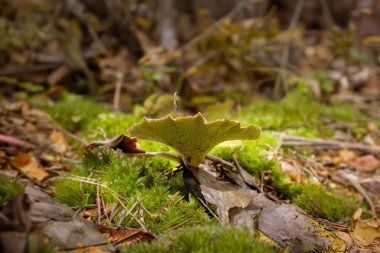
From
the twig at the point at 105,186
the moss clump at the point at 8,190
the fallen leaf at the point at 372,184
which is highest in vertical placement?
the moss clump at the point at 8,190

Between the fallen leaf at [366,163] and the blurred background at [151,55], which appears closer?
the fallen leaf at [366,163]

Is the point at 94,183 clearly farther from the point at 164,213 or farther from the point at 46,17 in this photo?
the point at 46,17

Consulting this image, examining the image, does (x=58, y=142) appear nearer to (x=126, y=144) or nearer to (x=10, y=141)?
(x=10, y=141)

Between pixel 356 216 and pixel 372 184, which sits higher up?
pixel 356 216

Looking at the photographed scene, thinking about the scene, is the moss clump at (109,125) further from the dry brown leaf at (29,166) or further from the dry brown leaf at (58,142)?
the dry brown leaf at (29,166)

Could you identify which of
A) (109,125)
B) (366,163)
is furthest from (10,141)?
(366,163)

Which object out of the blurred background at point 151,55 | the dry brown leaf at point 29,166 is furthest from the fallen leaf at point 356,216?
the blurred background at point 151,55

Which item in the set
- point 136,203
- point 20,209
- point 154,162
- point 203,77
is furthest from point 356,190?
point 203,77
